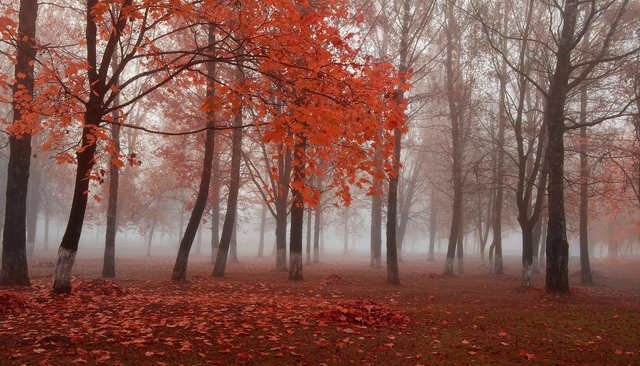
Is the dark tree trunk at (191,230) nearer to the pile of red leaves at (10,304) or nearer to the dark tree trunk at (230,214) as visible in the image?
the dark tree trunk at (230,214)

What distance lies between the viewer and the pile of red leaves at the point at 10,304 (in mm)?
7175

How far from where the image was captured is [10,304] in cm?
737

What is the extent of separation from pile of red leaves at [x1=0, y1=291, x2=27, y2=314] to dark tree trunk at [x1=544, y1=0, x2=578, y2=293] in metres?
12.5

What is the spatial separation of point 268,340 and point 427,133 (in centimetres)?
3344

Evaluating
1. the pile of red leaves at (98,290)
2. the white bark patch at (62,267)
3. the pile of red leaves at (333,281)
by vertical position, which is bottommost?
the pile of red leaves at (333,281)

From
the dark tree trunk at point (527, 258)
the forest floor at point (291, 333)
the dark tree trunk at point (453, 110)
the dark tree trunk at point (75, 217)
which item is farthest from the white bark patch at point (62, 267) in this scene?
the dark tree trunk at point (453, 110)

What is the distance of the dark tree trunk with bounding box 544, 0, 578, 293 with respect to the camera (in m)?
12.7

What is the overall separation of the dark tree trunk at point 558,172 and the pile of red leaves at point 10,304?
12.5m

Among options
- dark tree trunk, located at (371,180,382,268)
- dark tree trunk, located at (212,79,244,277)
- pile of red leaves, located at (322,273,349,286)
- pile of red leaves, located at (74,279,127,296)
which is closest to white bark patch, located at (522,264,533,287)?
pile of red leaves, located at (322,273,349,286)

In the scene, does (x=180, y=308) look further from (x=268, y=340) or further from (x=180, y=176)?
(x=180, y=176)

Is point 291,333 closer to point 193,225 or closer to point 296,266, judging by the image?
point 193,225

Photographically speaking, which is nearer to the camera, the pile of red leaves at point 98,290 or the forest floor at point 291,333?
the forest floor at point 291,333

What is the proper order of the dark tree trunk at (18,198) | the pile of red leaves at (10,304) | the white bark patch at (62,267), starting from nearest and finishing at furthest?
the pile of red leaves at (10,304) < the white bark patch at (62,267) < the dark tree trunk at (18,198)

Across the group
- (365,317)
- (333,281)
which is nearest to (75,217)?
(365,317)
